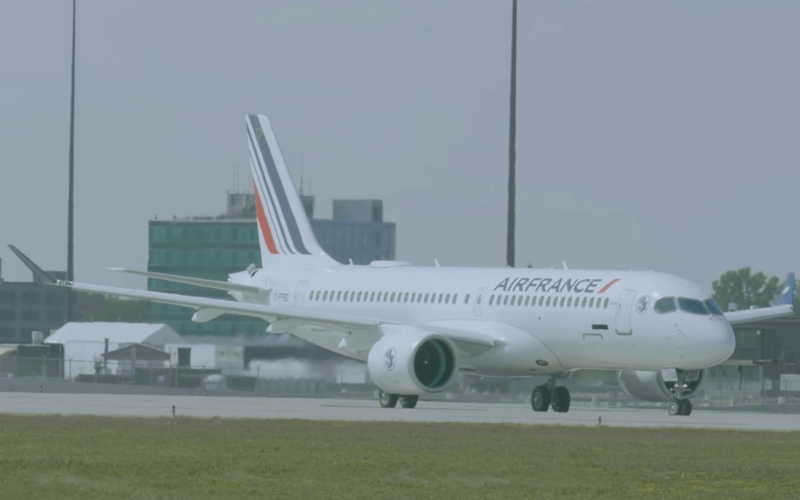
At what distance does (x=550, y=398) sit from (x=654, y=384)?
2776mm

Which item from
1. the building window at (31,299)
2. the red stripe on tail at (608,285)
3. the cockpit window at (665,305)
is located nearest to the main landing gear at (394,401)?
the red stripe on tail at (608,285)

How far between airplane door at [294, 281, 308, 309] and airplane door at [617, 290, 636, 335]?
43.1ft

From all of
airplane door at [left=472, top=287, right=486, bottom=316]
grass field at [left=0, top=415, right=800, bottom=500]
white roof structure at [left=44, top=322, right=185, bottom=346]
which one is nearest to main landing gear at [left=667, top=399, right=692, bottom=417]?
airplane door at [left=472, top=287, right=486, bottom=316]

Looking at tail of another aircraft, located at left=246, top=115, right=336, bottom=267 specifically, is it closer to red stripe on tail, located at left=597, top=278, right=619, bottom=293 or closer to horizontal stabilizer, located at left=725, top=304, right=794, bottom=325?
horizontal stabilizer, located at left=725, top=304, right=794, bottom=325

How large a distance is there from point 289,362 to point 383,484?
30923 mm

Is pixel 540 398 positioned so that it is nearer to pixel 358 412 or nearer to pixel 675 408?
pixel 675 408

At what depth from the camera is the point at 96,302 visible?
15300 cm

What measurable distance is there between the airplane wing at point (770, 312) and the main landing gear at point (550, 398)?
5440 mm

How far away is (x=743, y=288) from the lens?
17725 cm

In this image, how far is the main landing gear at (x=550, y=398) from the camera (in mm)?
44625

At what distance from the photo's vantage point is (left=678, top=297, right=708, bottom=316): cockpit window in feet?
134

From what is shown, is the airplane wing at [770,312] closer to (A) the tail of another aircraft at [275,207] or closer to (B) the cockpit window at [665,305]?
(B) the cockpit window at [665,305]

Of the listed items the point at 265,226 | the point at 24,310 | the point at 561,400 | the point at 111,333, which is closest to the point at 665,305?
the point at 561,400

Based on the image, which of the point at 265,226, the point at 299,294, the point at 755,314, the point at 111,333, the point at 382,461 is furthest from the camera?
the point at 111,333
